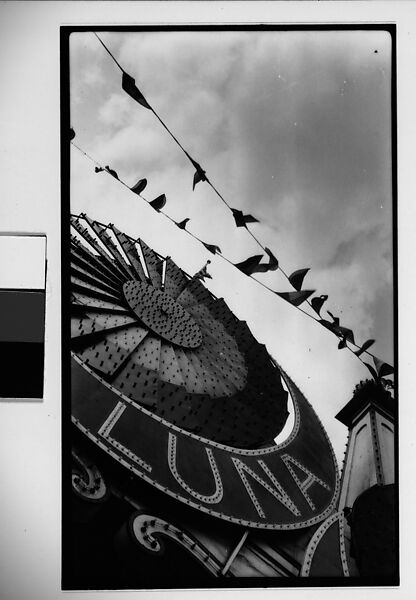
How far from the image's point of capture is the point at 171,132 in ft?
5.55

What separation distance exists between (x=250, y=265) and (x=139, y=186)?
1.12ft

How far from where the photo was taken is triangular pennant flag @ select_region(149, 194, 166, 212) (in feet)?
5.55

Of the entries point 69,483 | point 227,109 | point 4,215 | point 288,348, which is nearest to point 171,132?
point 227,109

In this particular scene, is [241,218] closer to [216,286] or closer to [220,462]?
[216,286]

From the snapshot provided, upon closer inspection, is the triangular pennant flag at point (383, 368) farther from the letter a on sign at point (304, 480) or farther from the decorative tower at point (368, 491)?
the letter a on sign at point (304, 480)

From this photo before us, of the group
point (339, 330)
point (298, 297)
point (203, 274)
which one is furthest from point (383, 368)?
point (203, 274)

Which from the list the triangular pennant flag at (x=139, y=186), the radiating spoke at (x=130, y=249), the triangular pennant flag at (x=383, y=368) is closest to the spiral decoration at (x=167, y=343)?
the radiating spoke at (x=130, y=249)

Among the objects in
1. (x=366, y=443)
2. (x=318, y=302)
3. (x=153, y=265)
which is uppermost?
(x=153, y=265)

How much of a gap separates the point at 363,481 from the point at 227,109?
3.26ft

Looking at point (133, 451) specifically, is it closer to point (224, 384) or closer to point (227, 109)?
point (224, 384)

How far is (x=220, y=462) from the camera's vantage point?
168 centimetres

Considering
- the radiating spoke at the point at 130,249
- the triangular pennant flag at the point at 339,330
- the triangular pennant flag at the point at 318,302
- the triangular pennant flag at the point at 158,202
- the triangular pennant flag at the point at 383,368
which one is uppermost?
the triangular pennant flag at the point at 158,202

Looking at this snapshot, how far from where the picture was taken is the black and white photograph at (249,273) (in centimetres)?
168

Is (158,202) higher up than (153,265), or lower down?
higher up
